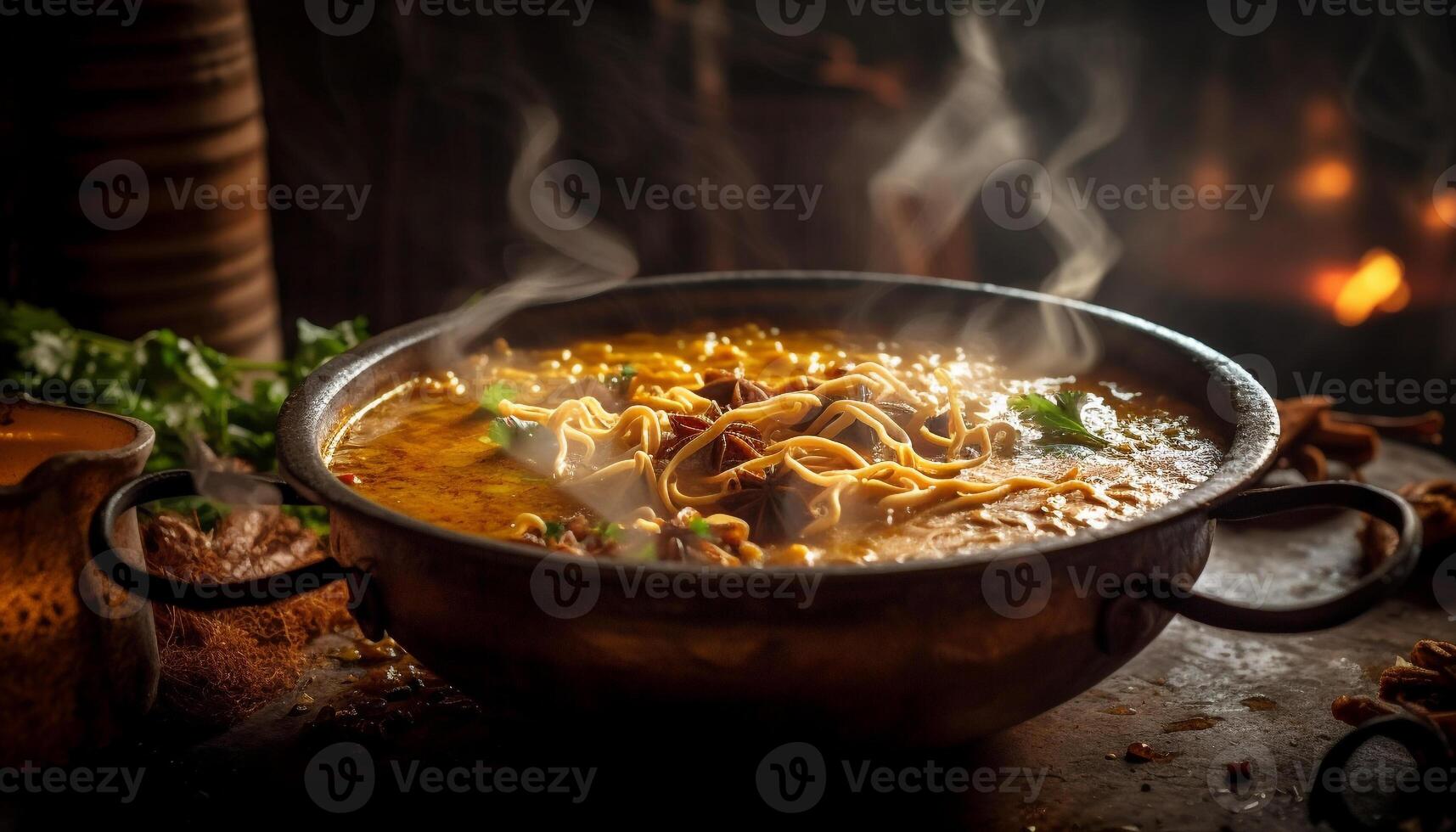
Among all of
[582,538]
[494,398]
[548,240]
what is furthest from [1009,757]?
[548,240]

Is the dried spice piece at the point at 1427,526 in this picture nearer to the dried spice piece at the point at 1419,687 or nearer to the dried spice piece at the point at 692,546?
the dried spice piece at the point at 1419,687

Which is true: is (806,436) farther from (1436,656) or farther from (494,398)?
(1436,656)

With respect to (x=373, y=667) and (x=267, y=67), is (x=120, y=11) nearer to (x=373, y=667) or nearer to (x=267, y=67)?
(x=267, y=67)

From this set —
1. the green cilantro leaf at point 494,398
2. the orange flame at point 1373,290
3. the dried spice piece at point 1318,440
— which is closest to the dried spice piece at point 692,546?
the green cilantro leaf at point 494,398

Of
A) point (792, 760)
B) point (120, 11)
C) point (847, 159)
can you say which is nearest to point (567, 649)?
point (792, 760)

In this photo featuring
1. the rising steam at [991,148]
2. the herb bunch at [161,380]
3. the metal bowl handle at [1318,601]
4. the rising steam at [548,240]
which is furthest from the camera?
the rising steam at [991,148]
